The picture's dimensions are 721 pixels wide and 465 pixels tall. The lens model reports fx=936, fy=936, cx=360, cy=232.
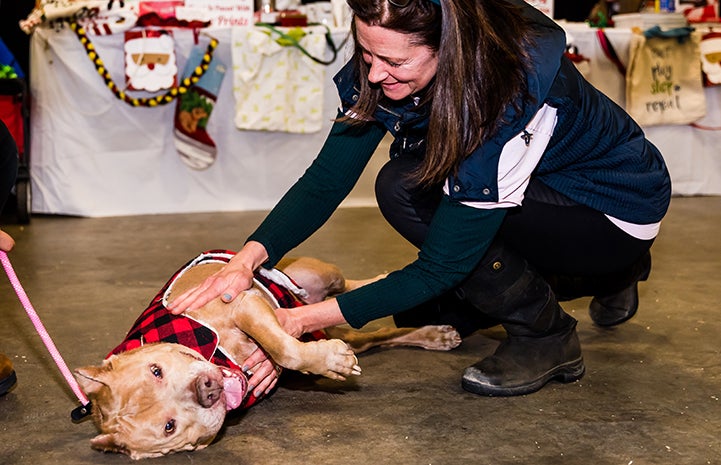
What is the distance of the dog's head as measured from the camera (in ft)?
5.69

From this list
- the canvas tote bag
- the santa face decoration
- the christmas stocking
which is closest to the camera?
the santa face decoration

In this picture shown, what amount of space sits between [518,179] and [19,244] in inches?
109

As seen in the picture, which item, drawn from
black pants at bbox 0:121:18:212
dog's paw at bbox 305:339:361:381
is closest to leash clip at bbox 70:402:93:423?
dog's paw at bbox 305:339:361:381

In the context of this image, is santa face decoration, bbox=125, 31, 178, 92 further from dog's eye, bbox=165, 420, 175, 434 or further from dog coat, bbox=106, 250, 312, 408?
dog's eye, bbox=165, 420, 175, 434

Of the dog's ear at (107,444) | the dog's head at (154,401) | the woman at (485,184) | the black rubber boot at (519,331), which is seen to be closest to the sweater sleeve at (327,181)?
the woman at (485,184)

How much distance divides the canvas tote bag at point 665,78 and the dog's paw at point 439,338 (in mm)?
2776

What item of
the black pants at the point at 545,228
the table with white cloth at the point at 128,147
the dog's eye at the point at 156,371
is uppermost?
the black pants at the point at 545,228

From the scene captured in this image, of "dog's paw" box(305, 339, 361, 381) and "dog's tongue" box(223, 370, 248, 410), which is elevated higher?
"dog's paw" box(305, 339, 361, 381)

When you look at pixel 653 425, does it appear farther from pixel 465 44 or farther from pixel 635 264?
pixel 465 44

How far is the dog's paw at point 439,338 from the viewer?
2.48 metres

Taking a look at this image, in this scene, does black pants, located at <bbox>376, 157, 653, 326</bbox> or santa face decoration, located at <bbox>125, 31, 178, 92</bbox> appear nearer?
black pants, located at <bbox>376, 157, 653, 326</bbox>

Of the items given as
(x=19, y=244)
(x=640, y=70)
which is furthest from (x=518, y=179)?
(x=640, y=70)

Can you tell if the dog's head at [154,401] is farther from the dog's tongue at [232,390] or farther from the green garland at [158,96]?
the green garland at [158,96]

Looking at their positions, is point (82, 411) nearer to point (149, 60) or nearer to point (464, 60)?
point (464, 60)
